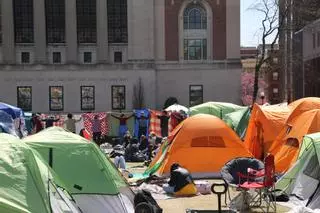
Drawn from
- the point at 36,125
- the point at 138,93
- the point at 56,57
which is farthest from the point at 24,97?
the point at 36,125

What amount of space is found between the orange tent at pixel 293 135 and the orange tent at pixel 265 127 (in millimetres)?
1414

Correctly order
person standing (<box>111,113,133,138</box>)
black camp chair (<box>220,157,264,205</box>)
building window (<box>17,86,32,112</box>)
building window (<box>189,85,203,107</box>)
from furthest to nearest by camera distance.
A: building window (<box>189,85,203,107</box>) < building window (<box>17,86,32,112</box>) < person standing (<box>111,113,133,138</box>) < black camp chair (<box>220,157,264,205</box>)

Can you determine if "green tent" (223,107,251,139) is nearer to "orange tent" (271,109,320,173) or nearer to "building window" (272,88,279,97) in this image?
"orange tent" (271,109,320,173)

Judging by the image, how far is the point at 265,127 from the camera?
1891 centimetres

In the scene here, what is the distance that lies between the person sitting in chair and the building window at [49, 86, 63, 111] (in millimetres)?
44206

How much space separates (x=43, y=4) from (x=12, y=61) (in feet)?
20.7

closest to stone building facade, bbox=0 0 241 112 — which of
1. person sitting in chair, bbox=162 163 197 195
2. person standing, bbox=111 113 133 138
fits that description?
person standing, bbox=111 113 133 138

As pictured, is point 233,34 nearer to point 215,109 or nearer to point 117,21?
point 117,21

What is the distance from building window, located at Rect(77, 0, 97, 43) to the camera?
190 ft

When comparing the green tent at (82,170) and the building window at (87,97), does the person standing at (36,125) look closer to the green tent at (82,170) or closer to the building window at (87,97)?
the green tent at (82,170)

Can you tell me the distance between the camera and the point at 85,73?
57469 mm

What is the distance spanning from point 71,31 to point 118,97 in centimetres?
790

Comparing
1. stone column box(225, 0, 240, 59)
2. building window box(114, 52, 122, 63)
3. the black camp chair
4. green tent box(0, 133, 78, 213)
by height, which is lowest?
the black camp chair

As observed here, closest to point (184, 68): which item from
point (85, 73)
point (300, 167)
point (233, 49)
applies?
point (233, 49)
